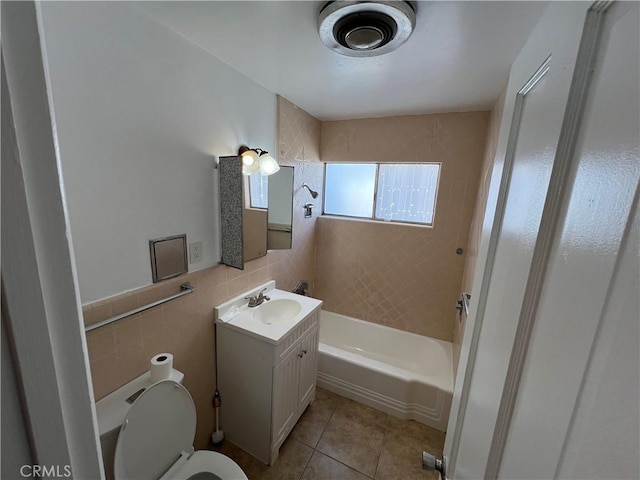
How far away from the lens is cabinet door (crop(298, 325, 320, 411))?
69.8 inches

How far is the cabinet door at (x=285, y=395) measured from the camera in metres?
1.52

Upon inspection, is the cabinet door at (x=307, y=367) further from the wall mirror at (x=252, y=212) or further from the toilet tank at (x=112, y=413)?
the toilet tank at (x=112, y=413)

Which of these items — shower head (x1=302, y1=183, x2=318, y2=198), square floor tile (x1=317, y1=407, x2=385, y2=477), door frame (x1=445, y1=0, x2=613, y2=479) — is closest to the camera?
door frame (x1=445, y1=0, x2=613, y2=479)

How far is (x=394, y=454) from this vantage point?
1.70 meters

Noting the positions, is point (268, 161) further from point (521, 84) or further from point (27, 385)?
point (27, 385)

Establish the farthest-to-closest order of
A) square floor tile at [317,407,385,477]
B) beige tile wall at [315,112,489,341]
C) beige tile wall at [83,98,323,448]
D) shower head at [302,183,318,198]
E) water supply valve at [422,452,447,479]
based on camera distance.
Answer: shower head at [302,183,318,198], beige tile wall at [315,112,489,341], square floor tile at [317,407,385,477], beige tile wall at [83,98,323,448], water supply valve at [422,452,447,479]

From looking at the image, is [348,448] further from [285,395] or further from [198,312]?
[198,312]

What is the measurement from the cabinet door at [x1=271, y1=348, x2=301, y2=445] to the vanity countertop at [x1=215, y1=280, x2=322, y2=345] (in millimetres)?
190

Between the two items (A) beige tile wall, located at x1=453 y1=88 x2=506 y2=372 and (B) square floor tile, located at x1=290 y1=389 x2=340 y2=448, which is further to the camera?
(B) square floor tile, located at x1=290 y1=389 x2=340 y2=448

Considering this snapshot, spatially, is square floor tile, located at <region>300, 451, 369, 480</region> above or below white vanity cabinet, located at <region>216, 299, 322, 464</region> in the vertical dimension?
below

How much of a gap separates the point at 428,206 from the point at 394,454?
1.98 metres

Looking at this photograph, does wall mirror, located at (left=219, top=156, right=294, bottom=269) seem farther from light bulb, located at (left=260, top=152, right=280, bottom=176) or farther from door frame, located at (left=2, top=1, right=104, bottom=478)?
door frame, located at (left=2, top=1, right=104, bottom=478)

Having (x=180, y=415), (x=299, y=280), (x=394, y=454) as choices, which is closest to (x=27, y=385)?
(x=180, y=415)

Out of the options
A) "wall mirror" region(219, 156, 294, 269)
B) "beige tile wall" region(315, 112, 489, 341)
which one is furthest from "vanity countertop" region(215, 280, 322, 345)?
"beige tile wall" region(315, 112, 489, 341)
